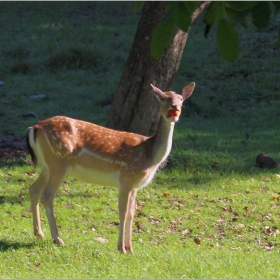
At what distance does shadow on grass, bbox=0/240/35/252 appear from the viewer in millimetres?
Result: 6032

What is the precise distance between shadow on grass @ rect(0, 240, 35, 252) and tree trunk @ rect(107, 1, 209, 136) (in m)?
3.43

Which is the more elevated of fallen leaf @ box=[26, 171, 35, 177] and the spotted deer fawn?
the spotted deer fawn

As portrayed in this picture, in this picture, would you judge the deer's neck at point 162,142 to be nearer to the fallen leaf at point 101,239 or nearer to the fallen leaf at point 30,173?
the fallen leaf at point 101,239

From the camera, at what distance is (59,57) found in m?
15.8

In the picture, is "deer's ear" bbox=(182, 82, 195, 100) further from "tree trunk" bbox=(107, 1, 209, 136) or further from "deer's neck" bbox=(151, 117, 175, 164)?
"tree trunk" bbox=(107, 1, 209, 136)

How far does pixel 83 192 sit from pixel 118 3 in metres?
13.4

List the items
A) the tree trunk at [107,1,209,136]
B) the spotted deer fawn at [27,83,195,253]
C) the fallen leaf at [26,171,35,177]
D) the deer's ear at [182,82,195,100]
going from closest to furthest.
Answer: the spotted deer fawn at [27,83,195,253]
the deer's ear at [182,82,195,100]
the fallen leaf at [26,171,35,177]
the tree trunk at [107,1,209,136]

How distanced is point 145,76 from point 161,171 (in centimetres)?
144

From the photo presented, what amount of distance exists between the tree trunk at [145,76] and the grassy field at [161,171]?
91 cm

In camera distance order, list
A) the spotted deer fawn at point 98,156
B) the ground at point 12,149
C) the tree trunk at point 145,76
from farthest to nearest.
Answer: the ground at point 12,149
the tree trunk at point 145,76
the spotted deer fawn at point 98,156

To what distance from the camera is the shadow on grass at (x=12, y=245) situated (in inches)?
237

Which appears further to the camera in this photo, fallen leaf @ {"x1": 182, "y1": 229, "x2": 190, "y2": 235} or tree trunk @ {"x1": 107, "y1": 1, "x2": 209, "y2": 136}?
tree trunk @ {"x1": 107, "y1": 1, "x2": 209, "y2": 136}

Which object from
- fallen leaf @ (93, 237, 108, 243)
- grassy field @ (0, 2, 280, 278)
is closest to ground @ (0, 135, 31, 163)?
grassy field @ (0, 2, 280, 278)

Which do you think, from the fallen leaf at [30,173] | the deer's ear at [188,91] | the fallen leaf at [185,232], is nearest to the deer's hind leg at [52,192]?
the deer's ear at [188,91]
